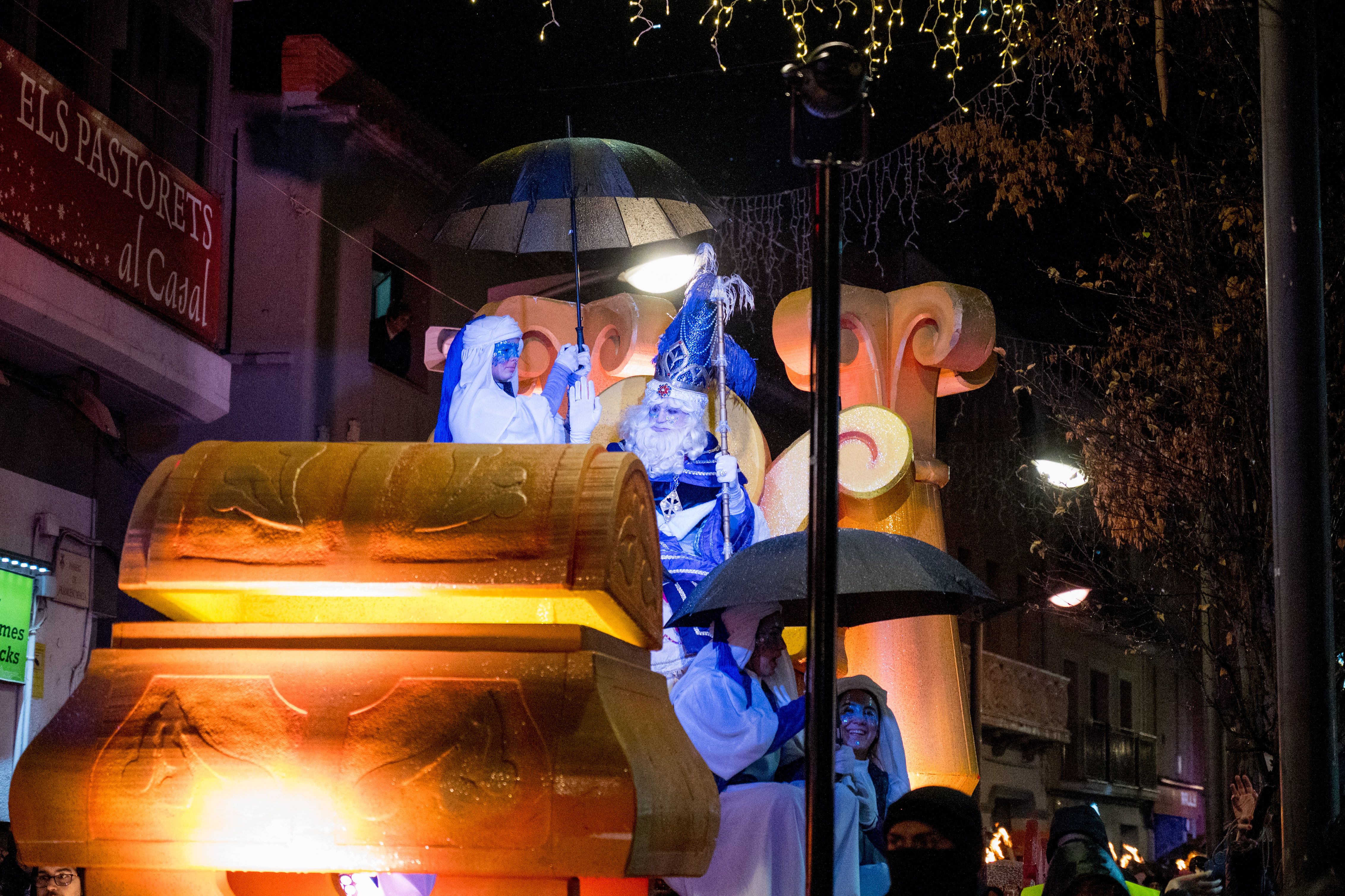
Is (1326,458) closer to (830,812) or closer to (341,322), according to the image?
(830,812)

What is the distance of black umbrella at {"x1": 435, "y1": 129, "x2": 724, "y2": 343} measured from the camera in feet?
25.0

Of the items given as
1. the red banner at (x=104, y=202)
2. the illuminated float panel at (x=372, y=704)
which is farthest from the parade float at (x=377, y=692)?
the red banner at (x=104, y=202)

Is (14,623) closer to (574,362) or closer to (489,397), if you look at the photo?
(574,362)

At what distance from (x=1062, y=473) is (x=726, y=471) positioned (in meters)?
4.87

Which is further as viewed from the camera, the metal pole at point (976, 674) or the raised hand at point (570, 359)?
the metal pole at point (976, 674)

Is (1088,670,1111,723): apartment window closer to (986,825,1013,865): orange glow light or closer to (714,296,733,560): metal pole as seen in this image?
(986,825,1013,865): orange glow light

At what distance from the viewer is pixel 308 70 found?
14.9 meters

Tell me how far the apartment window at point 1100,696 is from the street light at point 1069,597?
2190 centimetres

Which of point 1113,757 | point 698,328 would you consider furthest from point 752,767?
point 1113,757

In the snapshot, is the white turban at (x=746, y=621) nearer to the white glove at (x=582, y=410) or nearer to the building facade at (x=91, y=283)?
the white glove at (x=582, y=410)

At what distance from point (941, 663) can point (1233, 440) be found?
7.84 ft

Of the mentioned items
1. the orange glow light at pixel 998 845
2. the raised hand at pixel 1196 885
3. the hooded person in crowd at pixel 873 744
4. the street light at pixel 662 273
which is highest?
the street light at pixel 662 273

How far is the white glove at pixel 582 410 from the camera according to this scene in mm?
7695

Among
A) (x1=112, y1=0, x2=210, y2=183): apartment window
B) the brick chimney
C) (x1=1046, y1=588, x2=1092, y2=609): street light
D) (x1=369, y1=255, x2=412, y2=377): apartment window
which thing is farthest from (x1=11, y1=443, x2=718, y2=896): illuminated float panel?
(x1=369, y1=255, x2=412, y2=377): apartment window
